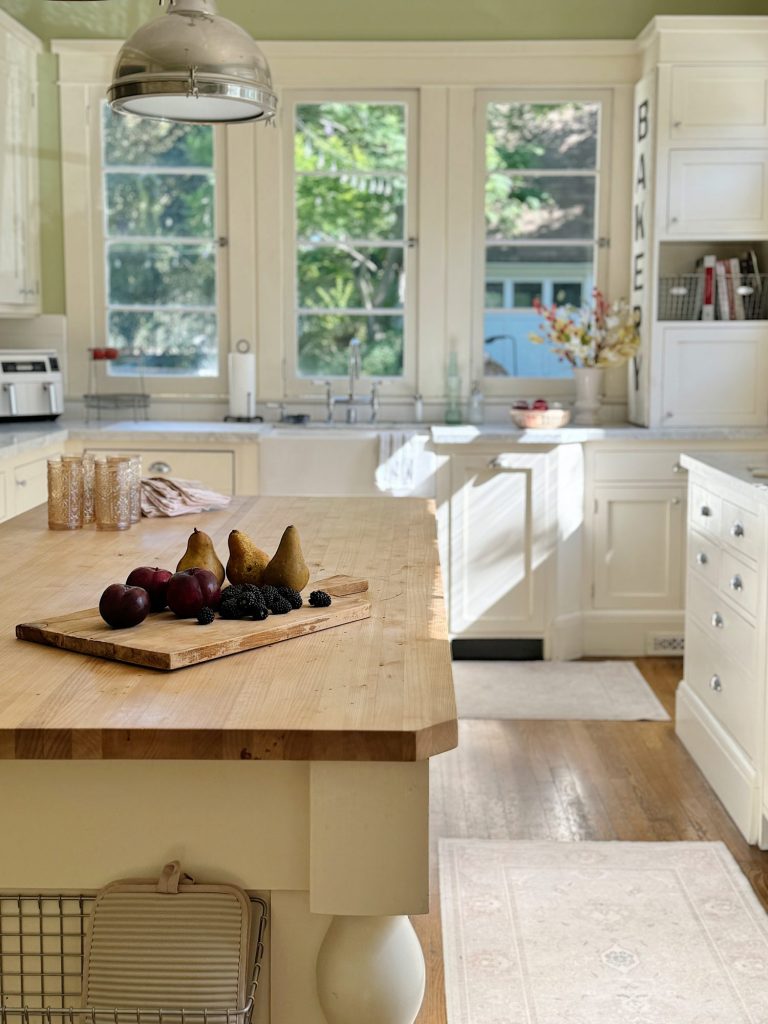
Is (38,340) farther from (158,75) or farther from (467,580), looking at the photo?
(158,75)

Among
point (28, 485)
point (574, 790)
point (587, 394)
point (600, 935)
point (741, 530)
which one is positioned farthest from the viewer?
point (587, 394)

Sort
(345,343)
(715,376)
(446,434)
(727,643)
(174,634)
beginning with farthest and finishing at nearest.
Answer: (345,343) < (715,376) < (446,434) < (727,643) < (174,634)

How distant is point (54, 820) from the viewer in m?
1.57

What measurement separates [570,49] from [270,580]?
3904 millimetres

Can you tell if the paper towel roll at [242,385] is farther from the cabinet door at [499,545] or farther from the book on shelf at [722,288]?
the book on shelf at [722,288]

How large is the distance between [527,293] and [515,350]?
0.26 metres

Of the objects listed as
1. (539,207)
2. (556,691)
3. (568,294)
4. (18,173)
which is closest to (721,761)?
(556,691)

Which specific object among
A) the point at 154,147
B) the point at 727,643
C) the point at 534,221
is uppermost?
the point at 154,147

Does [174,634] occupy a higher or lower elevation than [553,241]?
→ lower

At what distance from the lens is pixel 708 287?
5078 mm

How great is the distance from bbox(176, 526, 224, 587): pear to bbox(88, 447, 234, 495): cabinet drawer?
2.73m

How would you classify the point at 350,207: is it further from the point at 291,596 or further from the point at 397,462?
the point at 291,596

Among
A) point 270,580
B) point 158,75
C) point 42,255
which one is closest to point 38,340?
point 42,255

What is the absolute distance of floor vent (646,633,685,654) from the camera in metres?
→ 5.09
